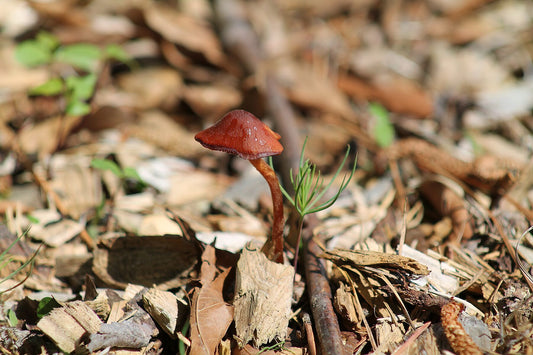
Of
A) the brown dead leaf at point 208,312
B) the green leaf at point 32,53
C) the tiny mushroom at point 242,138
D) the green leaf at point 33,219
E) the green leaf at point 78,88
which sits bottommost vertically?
the green leaf at point 33,219

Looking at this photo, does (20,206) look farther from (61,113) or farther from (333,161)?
(333,161)

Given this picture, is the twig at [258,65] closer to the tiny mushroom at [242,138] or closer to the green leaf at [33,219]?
the tiny mushroom at [242,138]

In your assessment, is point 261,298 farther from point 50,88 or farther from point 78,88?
point 50,88

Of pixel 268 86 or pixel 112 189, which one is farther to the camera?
pixel 268 86

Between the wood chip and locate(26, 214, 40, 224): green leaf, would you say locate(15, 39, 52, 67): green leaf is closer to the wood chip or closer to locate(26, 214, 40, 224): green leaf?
locate(26, 214, 40, 224): green leaf

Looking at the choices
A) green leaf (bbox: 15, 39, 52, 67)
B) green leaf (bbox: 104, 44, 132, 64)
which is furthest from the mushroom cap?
green leaf (bbox: 104, 44, 132, 64)

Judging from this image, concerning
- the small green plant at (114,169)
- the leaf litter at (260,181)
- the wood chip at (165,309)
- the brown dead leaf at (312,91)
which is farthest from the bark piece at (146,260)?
the brown dead leaf at (312,91)

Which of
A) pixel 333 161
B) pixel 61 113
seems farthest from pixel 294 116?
pixel 61 113
